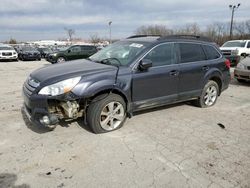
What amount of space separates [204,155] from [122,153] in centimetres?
122

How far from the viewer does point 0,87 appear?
824cm

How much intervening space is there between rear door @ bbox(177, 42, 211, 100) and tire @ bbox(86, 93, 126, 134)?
1.55 m

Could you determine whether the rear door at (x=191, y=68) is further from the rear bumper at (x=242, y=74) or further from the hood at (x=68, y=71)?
the rear bumper at (x=242, y=74)

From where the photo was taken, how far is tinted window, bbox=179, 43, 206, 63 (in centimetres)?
511

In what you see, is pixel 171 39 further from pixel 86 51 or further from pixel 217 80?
pixel 86 51

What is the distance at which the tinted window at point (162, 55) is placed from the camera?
459cm

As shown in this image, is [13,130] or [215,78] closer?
[13,130]

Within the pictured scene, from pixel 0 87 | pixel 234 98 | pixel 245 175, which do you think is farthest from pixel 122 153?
pixel 0 87

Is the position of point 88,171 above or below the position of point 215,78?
below

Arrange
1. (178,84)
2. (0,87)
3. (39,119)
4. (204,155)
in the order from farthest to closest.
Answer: (0,87), (178,84), (39,119), (204,155)

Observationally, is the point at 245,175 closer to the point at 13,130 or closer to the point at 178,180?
the point at 178,180

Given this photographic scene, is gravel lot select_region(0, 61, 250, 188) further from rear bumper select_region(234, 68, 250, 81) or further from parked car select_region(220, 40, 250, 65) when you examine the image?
parked car select_region(220, 40, 250, 65)

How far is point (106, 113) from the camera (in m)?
4.16

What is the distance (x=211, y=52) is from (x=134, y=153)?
11.7ft
